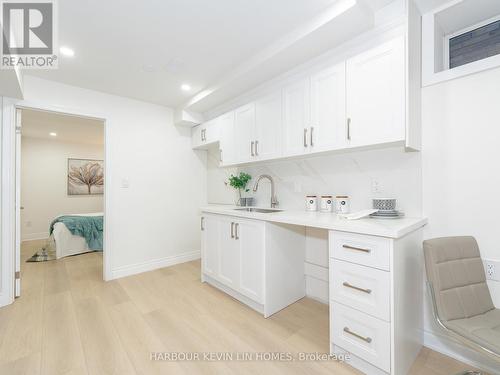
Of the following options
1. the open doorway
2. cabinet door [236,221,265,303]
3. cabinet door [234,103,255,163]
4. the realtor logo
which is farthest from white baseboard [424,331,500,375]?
the open doorway

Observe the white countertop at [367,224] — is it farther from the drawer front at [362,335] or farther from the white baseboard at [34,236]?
the white baseboard at [34,236]

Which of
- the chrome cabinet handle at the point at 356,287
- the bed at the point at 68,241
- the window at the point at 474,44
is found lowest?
the bed at the point at 68,241

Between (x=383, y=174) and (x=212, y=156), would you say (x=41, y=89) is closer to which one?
(x=212, y=156)

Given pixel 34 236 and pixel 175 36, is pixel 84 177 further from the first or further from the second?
pixel 175 36

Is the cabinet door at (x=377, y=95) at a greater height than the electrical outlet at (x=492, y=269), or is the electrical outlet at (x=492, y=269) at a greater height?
the cabinet door at (x=377, y=95)

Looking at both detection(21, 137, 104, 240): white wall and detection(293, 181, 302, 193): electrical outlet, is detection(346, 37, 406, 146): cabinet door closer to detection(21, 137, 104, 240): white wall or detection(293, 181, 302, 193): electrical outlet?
detection(293, 181, 302, 193): electrical outlet

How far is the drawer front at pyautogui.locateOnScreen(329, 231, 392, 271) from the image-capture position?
1345 millimetres

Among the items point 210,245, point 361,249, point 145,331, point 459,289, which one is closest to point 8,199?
point 145,331

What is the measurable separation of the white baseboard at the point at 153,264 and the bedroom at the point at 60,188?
778 millimetres

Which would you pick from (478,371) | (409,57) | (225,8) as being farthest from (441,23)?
(478,371)

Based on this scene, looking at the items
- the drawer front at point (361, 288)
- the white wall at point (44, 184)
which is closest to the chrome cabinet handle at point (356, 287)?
the drawer front at point (361, 288)

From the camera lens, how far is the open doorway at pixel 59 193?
3.96m

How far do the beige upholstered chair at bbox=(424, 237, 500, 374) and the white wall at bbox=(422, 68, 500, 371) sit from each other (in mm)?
142

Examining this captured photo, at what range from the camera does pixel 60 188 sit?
5.79m
